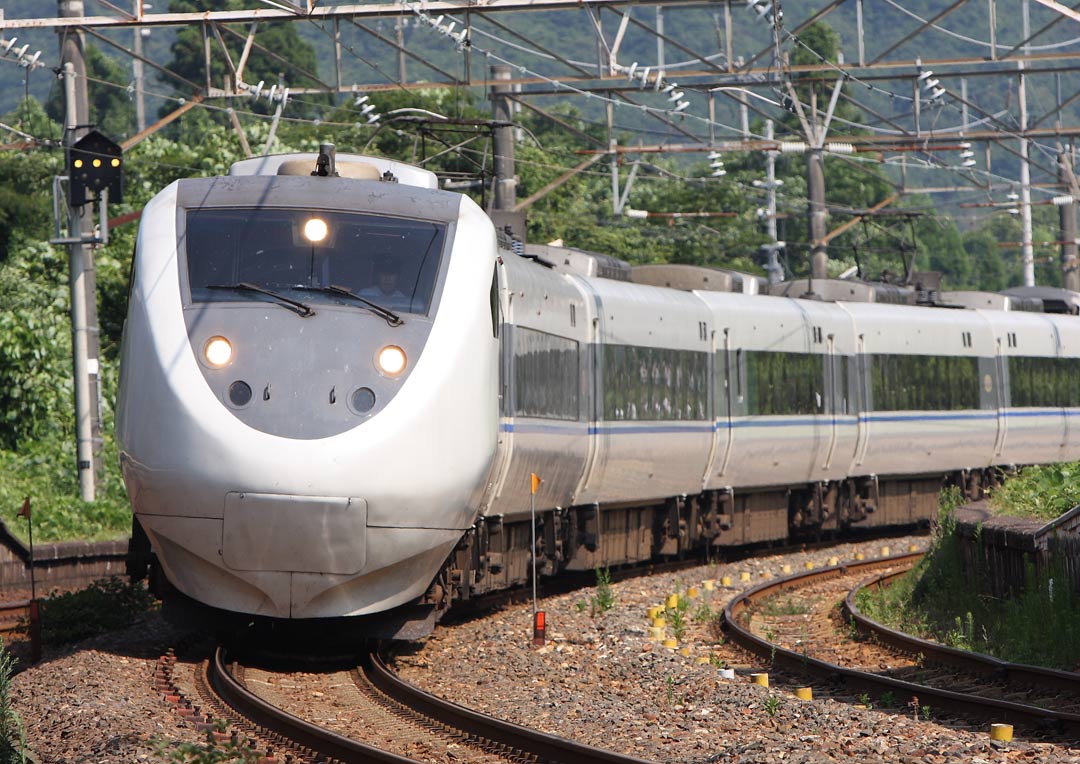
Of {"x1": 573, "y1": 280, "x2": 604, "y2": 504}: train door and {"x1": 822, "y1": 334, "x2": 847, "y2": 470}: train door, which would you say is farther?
{"x1": 822, "y1": 334, "x2": 847, "y2": 470}: train door

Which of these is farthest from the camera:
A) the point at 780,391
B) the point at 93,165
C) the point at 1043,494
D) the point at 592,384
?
the point at 780,391

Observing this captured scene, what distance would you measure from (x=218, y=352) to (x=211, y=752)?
3.44 metres

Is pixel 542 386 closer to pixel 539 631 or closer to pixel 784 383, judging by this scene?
pixel 539 631

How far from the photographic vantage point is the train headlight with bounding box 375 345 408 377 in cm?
1091

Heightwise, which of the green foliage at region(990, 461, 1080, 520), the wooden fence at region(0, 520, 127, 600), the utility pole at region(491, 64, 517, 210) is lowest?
the wooden fence at region(0, 520, 127, 600)

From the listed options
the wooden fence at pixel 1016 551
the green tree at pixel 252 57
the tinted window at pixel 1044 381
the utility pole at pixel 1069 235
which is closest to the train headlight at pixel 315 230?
the wooden fence at pixel 1016 551

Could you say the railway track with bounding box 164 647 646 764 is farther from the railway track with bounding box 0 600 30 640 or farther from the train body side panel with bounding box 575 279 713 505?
the train body side panel with bounding box 575 279 713 505

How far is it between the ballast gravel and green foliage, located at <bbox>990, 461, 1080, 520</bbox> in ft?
12.4

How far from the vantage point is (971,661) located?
39.5ft

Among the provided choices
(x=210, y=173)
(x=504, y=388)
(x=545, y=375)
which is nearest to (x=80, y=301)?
(x=545, y=375)

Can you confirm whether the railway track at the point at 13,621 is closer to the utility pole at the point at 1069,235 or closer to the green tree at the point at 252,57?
the utility pole at the point at 1069,235

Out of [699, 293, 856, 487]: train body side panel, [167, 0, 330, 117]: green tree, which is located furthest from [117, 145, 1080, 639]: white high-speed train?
[167, 0, 330, 117]: green tree

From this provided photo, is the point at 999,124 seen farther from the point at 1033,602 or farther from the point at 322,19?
the point at 1033,602

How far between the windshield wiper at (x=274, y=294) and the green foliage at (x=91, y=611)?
13.0ft
